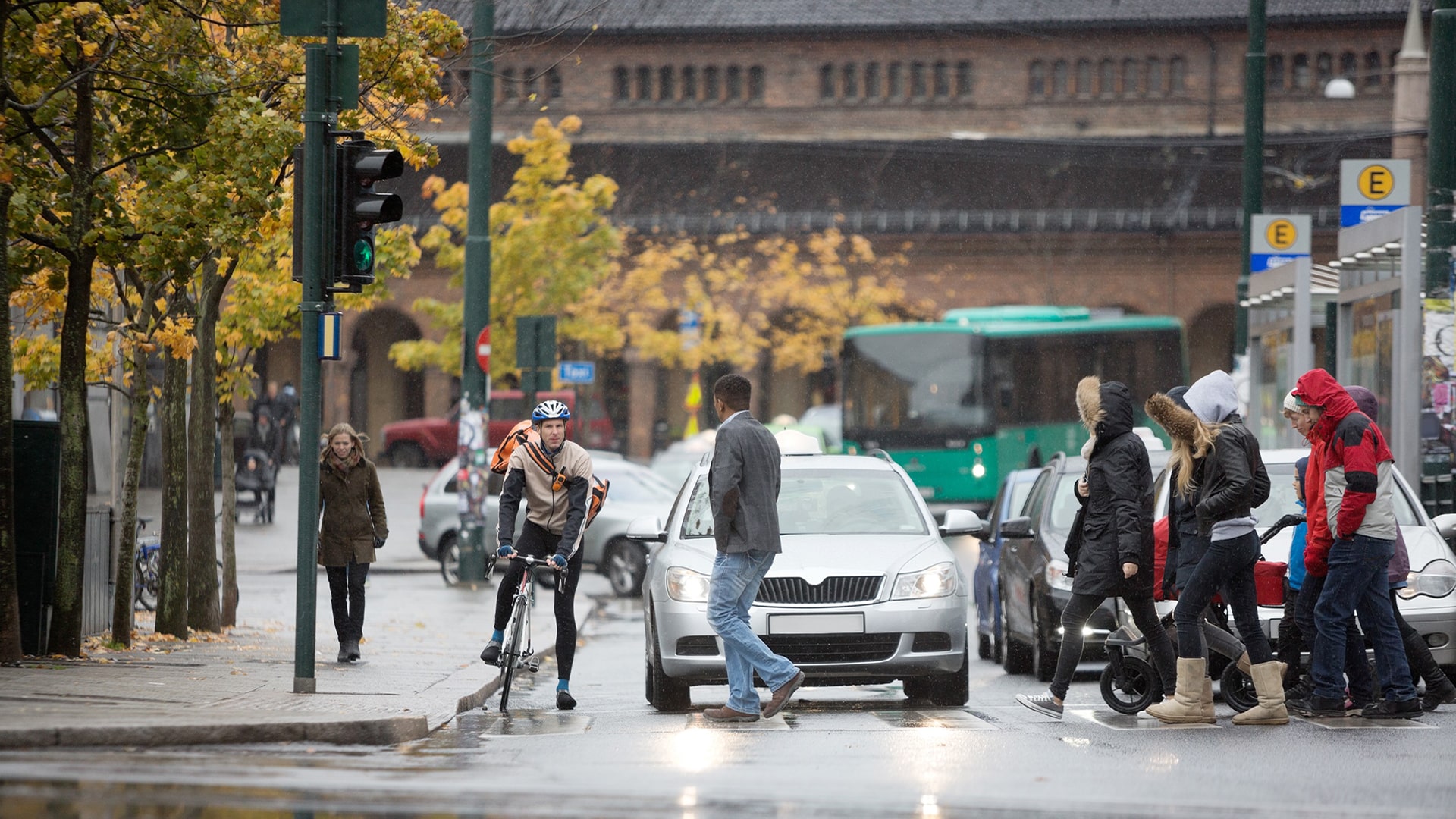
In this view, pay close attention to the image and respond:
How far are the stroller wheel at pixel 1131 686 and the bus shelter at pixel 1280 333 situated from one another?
9.14 metres

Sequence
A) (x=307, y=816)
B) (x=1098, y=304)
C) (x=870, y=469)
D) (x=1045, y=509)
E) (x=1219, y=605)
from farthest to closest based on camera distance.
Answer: (x=1098, y=304)
(x=1045, y=509)
(x=870, y=469)
(x=1219, y=605)
(x=307, y=816)

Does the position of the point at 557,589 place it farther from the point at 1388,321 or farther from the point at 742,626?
the point at 1388,321

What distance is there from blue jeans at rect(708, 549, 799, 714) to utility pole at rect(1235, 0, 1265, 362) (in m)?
14.4

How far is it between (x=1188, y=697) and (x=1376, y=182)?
10.5m

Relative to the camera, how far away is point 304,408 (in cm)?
1105

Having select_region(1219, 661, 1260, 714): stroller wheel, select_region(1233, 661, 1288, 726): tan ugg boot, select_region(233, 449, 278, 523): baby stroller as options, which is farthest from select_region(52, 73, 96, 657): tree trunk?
select_region(233, 449, 278, 523): baby stroller

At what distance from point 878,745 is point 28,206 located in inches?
234

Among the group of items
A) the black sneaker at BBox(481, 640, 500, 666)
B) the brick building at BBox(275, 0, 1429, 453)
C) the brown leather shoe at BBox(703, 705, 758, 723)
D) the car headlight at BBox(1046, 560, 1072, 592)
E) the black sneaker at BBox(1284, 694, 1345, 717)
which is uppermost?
the brick building at BBox(275, 0, 1429, 453)

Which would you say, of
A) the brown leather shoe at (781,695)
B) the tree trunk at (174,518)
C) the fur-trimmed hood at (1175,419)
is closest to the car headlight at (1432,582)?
the fur-trimmed hood at (1175,419)

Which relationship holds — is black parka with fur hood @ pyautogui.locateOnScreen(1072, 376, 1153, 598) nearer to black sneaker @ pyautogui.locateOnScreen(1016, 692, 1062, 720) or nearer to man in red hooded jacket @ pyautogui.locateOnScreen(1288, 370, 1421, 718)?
black sneaker @ pyautogui.locateOnScreen(1016, 692, 1062, 720)

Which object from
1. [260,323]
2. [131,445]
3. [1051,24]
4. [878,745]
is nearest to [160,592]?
[131,445]

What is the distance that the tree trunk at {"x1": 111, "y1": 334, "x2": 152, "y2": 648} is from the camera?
1373 cm

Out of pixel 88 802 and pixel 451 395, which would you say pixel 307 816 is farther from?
pixel 451 395

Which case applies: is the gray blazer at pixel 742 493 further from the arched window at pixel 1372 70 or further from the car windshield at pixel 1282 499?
the arched window at pixel 1372 70
